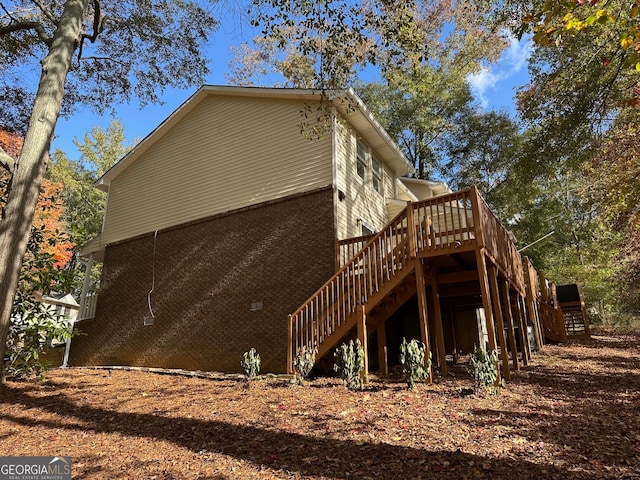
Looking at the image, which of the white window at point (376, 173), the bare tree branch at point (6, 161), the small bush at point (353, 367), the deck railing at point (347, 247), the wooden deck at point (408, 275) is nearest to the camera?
the bare tree branch at point (6, 161)

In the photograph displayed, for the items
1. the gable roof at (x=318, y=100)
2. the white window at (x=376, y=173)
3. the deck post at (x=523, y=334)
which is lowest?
the deck post at (x=523, y=334)

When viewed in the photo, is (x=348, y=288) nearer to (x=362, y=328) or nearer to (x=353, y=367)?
(x=362, y=328)

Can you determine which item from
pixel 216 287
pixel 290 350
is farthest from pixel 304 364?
pixel 216 287

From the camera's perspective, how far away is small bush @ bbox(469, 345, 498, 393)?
6461mm

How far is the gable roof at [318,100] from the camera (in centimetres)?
1075

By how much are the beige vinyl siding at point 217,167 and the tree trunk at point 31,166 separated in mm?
5372

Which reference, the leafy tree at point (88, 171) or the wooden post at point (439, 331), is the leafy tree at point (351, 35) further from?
the leafy tree at point (88, 171)

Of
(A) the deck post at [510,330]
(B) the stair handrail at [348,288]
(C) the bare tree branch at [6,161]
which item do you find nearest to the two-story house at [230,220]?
(B) the stair handrail at [348,288]

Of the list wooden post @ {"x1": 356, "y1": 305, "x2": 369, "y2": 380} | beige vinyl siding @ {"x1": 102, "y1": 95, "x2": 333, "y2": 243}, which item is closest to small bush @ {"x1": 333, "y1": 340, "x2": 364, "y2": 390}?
wooden post @ {"x1": 356, "y1": 305, "x2": 369, "y2": 380}

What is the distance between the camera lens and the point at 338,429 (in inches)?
197

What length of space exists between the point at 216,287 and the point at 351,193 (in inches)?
184

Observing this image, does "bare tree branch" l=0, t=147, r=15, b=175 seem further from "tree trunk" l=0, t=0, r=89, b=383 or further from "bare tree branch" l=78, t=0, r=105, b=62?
"bare tree branch" l=78, t=0, r=105, b=62

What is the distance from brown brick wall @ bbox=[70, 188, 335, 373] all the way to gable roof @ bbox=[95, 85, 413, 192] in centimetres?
259

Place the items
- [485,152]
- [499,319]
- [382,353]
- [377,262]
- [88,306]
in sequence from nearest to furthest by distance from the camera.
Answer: [499,319]
[377,262]
[382,353]
[88,306]
[485,152]
